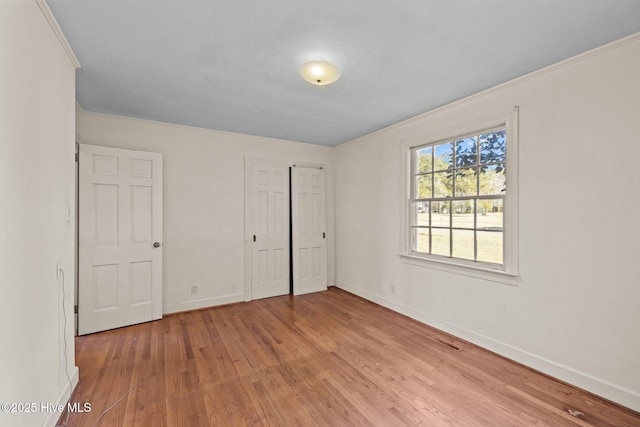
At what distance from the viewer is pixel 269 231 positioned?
450 cm

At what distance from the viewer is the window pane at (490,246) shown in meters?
2.77

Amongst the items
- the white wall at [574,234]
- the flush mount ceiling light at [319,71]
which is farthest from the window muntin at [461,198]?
the flush mount ceiling light at [319,71]

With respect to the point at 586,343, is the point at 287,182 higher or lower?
higher

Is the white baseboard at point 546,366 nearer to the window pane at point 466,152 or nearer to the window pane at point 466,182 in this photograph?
the window pane at point 466,182

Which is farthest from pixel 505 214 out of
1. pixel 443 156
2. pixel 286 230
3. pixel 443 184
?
pixel 286 230

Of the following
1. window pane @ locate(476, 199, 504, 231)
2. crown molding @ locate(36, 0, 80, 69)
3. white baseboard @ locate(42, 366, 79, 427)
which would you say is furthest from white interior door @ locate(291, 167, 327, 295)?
crown molding @ locate(36, 0, 80, 69)

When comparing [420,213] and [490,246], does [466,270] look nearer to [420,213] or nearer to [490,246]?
[490,246]

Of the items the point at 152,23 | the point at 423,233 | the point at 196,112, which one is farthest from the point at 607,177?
the point at 196,112

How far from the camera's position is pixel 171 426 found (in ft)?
5.86

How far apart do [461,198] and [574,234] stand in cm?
104

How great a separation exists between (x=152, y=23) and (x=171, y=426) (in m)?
2.59

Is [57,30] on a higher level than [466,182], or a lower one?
higher

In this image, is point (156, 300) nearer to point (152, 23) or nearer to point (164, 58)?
point (164, 58)

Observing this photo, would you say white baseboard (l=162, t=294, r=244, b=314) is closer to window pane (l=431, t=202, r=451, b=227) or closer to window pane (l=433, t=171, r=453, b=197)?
window pane (l=431, t=202, r=451, b=227)
